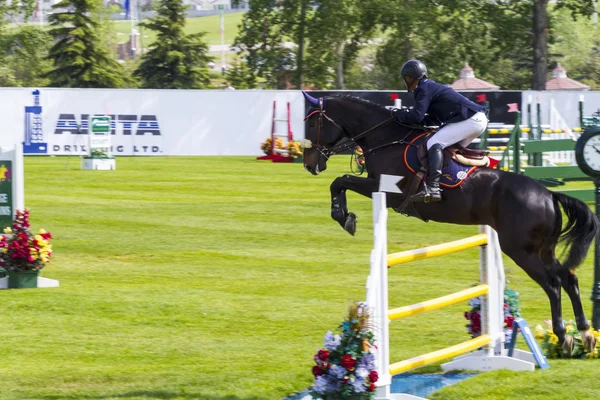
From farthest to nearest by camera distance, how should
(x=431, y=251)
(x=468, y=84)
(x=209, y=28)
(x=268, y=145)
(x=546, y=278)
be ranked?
(x=209, y=28) < (x=468, y=84) < (x=268, y=145) < (x=546, y=278) < (x=431, y=251)

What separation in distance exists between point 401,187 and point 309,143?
88cm

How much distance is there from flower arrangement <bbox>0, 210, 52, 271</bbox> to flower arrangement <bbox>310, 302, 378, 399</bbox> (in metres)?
5.85

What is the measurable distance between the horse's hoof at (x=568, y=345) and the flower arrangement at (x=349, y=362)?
220cm

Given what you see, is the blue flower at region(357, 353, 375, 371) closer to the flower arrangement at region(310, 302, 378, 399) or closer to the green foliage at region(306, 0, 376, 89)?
the flower arrangement at region(310, 302, 378, 399)

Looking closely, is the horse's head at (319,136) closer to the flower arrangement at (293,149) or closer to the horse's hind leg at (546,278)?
the horse's hind leg at (546,278)

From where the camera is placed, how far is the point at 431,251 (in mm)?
7191

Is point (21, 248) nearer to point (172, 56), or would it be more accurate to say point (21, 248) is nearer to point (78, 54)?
point (78, 54)

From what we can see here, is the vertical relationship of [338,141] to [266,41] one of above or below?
below

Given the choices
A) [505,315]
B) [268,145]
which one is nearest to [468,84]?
[268,145]

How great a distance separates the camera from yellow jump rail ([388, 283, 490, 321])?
6691mm

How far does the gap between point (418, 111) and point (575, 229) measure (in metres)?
1.55

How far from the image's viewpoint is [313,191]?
2106 centimetres

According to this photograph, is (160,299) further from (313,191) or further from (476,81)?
(476,81)

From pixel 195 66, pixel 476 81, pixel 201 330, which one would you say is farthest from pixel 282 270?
pixel 195 66
